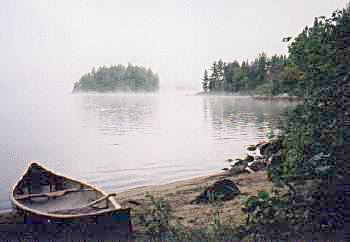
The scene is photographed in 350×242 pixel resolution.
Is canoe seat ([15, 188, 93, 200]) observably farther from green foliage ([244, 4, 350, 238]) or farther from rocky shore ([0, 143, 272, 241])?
green foliage ([244, 4, 350, 238])

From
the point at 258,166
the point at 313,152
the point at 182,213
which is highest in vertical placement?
the point at 313,152

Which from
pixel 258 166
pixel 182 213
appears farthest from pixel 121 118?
pixel 182 213

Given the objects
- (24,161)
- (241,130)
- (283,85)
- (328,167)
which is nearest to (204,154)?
(24,161)

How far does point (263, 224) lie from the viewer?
487 centimetres

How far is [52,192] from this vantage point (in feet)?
28.6

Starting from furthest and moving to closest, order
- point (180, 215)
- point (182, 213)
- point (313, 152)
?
point (182, 213) → point (180, 215) → point (313, 152)

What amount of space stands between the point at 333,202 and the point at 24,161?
18394 mm

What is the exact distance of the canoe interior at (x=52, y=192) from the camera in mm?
7773

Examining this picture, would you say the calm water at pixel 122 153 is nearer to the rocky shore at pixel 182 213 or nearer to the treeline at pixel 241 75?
the rocky shore at pixel 182 213

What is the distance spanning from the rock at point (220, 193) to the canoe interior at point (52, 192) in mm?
2272

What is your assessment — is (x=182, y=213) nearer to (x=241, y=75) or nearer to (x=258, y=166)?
(x=258, y=166)

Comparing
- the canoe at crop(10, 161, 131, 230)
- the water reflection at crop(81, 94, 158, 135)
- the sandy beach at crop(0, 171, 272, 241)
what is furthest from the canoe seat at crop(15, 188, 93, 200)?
the water reflection at crop(81, 94, 158, 135)

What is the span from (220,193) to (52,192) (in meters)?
3.62

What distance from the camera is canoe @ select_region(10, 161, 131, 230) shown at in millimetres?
6316
